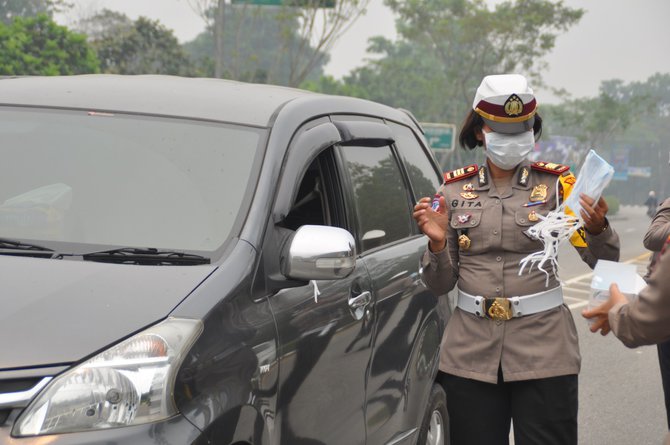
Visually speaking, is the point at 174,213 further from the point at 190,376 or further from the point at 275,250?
the point at 190,376

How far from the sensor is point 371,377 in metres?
3.64

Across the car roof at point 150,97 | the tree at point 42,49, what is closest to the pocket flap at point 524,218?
the car roof at point 150,97

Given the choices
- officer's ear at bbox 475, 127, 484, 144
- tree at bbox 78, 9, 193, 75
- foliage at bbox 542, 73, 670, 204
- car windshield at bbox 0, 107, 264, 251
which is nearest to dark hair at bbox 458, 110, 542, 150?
officer's ear at bbox 475, 127, 484, 144

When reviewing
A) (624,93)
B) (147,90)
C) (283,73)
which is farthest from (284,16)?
(624,93)

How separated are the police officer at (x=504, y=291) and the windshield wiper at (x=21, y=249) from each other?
123 cm

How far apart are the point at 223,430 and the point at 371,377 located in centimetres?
117

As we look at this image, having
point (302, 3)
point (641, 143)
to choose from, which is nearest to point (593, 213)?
point (302, 3)

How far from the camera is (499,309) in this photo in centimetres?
355

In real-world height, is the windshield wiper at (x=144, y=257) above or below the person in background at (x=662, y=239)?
above

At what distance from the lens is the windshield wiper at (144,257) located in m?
2.83

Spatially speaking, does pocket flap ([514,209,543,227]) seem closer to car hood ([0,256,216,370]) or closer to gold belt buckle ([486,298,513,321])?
gold belt buckle ([486,298,513,321])

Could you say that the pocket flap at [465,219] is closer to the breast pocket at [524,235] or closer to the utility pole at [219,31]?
the breast pocket at [524,235]

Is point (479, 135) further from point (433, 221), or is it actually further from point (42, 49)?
point (42, 49)

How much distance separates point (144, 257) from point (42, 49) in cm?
2712
